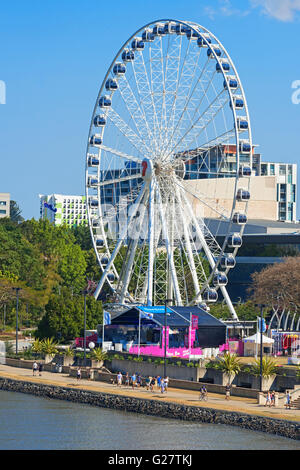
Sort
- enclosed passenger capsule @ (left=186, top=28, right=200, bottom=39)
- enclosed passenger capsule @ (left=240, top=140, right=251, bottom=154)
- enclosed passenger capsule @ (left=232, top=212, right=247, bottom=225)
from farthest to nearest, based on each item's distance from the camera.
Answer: enclosed passenger capsule @ (left=186, top=28, right=200, bottom=39), enclosed passenger capsule @ (left=232, top=212, right=247, bottom=225), enclosed passenger capsule @ (left=240, top=140, right=251, bottom=154)

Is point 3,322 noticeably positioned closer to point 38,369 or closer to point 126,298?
point 126,298

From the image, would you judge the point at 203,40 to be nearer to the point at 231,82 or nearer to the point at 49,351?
the point at 231,82

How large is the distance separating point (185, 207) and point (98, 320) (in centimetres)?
1935

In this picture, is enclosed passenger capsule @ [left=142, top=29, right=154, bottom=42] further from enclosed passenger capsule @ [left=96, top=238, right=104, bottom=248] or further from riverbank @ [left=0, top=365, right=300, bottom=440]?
riverbank @ [left=0, top=365, right=300, bottom=440]

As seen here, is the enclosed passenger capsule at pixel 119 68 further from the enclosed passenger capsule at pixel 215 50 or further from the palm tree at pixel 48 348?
the palm tree at pixel 48 348

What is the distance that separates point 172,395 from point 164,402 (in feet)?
12.1

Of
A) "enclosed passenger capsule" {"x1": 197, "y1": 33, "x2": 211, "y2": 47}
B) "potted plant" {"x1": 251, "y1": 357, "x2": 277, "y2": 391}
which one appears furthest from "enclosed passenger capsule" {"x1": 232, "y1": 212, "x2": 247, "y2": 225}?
"potted plant" {"x1": 251, "y1": 357, "x2": 277, "y2": 391}

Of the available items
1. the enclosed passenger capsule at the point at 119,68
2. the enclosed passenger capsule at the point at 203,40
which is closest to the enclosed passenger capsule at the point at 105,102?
the enclosed passenger capsule at the point at 119,68

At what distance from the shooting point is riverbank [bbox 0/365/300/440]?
66.2m

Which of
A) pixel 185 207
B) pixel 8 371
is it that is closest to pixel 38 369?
pixel 8 371

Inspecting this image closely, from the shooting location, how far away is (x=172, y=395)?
7681 centimetres

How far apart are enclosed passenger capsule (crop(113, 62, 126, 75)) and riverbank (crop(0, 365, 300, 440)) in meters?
31.1

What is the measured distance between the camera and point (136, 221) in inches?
3984

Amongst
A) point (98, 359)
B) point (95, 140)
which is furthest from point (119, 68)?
point (98, 359)
